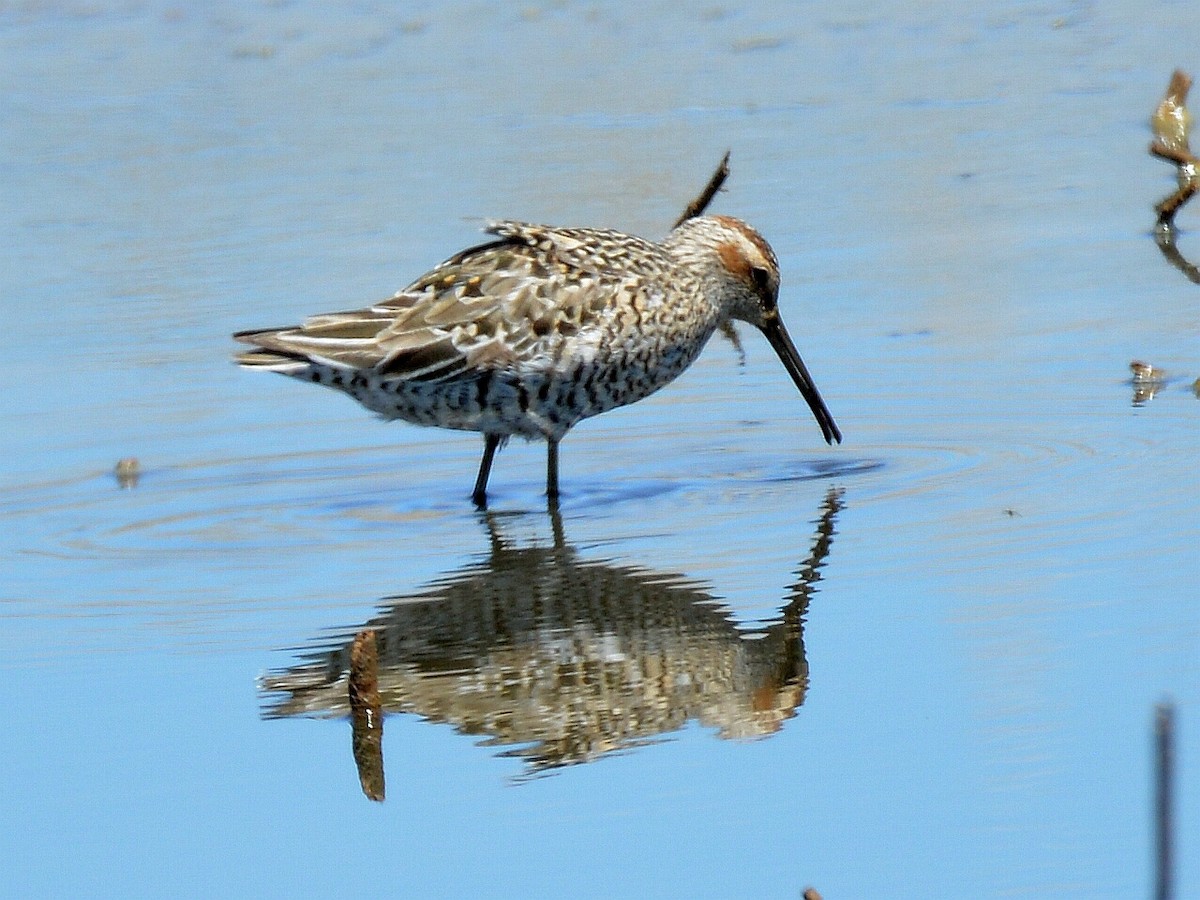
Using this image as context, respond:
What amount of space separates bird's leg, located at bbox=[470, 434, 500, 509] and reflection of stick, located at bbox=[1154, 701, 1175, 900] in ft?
18.8

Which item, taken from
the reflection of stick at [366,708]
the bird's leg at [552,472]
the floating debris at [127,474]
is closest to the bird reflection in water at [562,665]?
the reflection of stick at [366,708]

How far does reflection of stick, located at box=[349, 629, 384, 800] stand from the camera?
210 inches

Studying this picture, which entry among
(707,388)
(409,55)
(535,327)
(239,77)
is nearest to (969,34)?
(409,55)

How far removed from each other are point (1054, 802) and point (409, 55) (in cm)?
1188

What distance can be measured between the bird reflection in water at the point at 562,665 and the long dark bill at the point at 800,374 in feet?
4.59

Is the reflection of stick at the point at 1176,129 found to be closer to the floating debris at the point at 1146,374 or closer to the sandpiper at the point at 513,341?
the floating debris at the point at 1146,374

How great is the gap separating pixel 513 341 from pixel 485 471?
53 cm

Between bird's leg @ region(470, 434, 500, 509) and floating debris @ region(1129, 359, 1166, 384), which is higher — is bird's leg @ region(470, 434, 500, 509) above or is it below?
below

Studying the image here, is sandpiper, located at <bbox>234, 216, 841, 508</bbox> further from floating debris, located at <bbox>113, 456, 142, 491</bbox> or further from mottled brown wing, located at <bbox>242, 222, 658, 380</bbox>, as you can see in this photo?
floating debris, located at <bbox>113, 456, 142, 491</bbox>

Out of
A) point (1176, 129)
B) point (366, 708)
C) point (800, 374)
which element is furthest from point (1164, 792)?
point (1176, 129)

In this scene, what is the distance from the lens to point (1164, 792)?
2.37 metres

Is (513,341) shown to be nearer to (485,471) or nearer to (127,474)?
(485,471)

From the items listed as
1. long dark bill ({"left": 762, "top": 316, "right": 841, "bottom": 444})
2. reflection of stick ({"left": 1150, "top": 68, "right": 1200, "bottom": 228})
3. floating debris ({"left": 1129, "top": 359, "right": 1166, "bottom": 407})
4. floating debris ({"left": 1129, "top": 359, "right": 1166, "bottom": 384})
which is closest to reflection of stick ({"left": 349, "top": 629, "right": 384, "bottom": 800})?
long dark bill ({"left": 762, "top": 316, "right": 841, "bottom": 444})

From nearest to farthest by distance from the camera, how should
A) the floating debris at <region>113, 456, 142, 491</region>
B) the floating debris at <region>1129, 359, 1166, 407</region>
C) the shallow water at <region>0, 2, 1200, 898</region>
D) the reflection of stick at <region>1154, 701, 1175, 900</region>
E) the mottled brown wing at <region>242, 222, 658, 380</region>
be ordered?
1. the reflection of stick at <region>1154, 701, 1175, 900</region>
2. the shallow water at <region>0, 2, 1200, 898</region>
3. the mottled brown wing at <region>242, 222, 658, 380</region>
4. the floating debris at <region>113, 456, 142, 491</region>
5. the floating debris at <region>1129, 359, 1166, 407</region>
